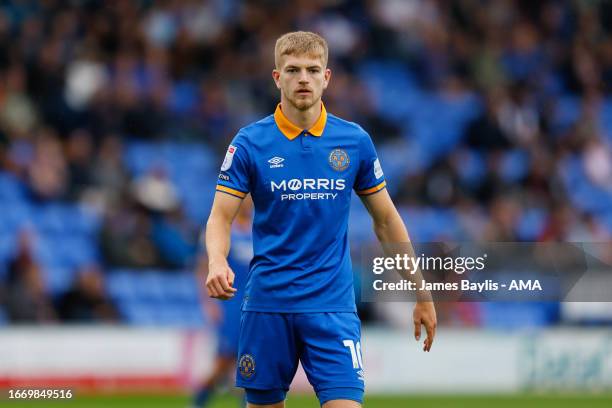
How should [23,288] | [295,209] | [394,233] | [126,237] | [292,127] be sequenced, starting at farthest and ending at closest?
1. [126,237]
2. [23,288]
3. [394,233]
4. [292,127]
5. [295,209]

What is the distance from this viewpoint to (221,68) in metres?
18.2

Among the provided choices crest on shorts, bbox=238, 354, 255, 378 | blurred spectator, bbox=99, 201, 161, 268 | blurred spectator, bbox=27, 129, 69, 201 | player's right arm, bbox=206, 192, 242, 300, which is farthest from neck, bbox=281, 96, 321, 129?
blurred spectator, bbox=27, 129, 69, 201

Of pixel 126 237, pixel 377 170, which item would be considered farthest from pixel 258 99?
pixel 377 170

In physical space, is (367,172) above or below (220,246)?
above

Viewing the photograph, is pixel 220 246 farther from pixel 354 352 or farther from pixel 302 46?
pixel 302 46

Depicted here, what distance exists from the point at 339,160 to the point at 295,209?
1.12 ft

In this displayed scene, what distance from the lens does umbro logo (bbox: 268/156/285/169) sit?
20.1 ft

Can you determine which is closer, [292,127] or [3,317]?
[292,127]

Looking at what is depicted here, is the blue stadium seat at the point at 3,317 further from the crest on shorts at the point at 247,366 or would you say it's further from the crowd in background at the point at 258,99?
the crest on shorts at the point at 247,366

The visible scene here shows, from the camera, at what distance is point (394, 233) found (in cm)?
632

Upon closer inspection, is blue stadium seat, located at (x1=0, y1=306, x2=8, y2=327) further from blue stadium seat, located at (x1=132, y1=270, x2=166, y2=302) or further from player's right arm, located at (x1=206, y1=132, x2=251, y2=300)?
player's right arm, located at (x1=206, y1=132, x2=251, y2=300)

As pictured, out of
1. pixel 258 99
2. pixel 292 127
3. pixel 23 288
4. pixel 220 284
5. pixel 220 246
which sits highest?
pixel 258 99

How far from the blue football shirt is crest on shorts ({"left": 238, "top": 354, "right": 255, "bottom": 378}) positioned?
239 mm

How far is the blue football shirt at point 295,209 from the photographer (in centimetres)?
610
